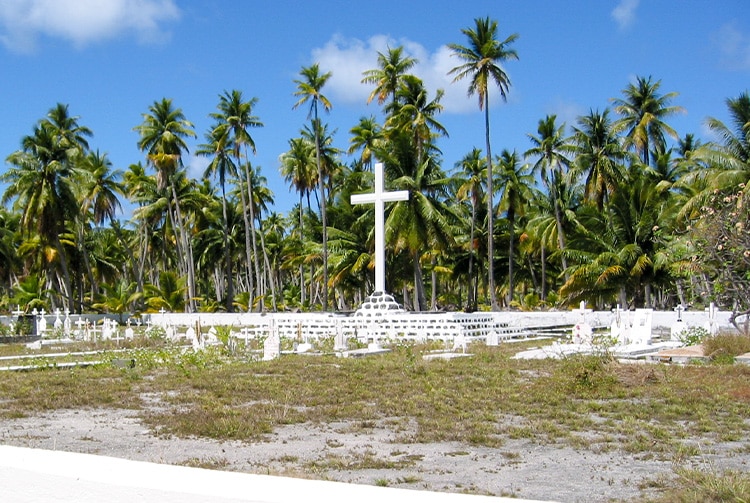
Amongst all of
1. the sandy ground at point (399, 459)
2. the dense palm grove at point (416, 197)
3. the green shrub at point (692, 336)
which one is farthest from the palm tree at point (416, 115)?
the sandy ground at point (399, 459)

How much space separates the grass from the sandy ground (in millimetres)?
133

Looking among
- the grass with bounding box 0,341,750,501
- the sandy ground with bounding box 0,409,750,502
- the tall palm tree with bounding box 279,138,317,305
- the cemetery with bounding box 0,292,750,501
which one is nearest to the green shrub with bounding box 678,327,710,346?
the cemetery with bounding box 0,292,750,501

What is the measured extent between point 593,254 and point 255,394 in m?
29.4

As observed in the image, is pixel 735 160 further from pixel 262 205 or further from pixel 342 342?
pixel 262 205

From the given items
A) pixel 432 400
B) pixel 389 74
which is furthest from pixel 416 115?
pixel 432 400

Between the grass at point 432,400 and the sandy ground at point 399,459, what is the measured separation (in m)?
0.13

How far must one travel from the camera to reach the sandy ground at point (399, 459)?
6.26 m

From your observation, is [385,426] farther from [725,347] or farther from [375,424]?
[725,347]

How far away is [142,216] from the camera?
5084 cm

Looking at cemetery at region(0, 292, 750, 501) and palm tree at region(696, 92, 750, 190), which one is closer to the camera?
cemetery at region(0, 292, 750, 501)

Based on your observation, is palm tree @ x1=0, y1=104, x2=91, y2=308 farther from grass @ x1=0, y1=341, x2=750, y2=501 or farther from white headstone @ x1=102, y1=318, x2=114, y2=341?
grass @ x1=0, y1=341, x2=750, y2=501

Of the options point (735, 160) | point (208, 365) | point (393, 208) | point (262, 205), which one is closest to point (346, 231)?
point (393, 208)

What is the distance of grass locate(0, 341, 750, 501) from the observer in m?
8.52

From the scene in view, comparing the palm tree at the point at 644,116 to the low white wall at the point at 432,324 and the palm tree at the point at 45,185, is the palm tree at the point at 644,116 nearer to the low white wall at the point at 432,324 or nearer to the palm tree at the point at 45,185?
the low white wall at the point at 432,324
